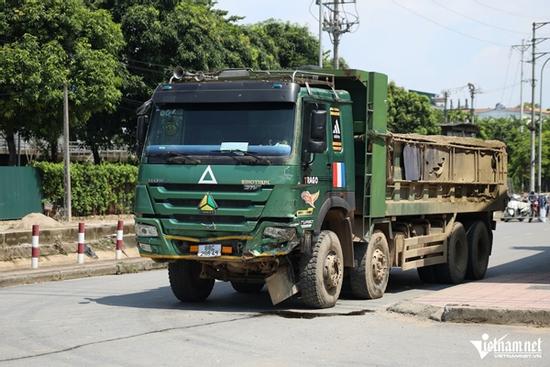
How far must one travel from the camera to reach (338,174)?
10922 millimetres

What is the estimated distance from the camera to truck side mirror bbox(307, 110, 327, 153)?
1020cm

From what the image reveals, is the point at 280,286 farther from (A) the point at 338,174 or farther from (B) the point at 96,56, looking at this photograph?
(B) the point at 96,56

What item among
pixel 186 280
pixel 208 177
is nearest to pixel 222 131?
pixel 208 177

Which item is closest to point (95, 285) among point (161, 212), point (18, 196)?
point (161, 212)

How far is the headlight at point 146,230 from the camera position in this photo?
1041cm

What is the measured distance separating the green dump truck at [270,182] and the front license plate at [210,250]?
0.02 m

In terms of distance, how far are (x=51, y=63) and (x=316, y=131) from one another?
54.1 feet

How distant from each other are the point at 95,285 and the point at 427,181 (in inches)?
241

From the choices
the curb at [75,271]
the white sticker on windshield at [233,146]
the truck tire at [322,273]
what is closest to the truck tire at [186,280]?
the truck tire at [322,273]

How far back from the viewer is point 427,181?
1359 cm

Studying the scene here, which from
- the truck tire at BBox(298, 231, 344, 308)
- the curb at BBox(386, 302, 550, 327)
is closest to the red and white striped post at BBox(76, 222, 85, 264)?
the truck tire at BBox(298, 231, 344, 308)

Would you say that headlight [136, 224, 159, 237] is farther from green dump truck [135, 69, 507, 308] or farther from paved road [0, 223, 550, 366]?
paved road [0, 223, 550, 366]

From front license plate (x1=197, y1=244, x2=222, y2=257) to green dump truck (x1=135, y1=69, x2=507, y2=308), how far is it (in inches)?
0.6

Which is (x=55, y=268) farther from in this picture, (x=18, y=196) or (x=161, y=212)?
(x=18, y=196)
